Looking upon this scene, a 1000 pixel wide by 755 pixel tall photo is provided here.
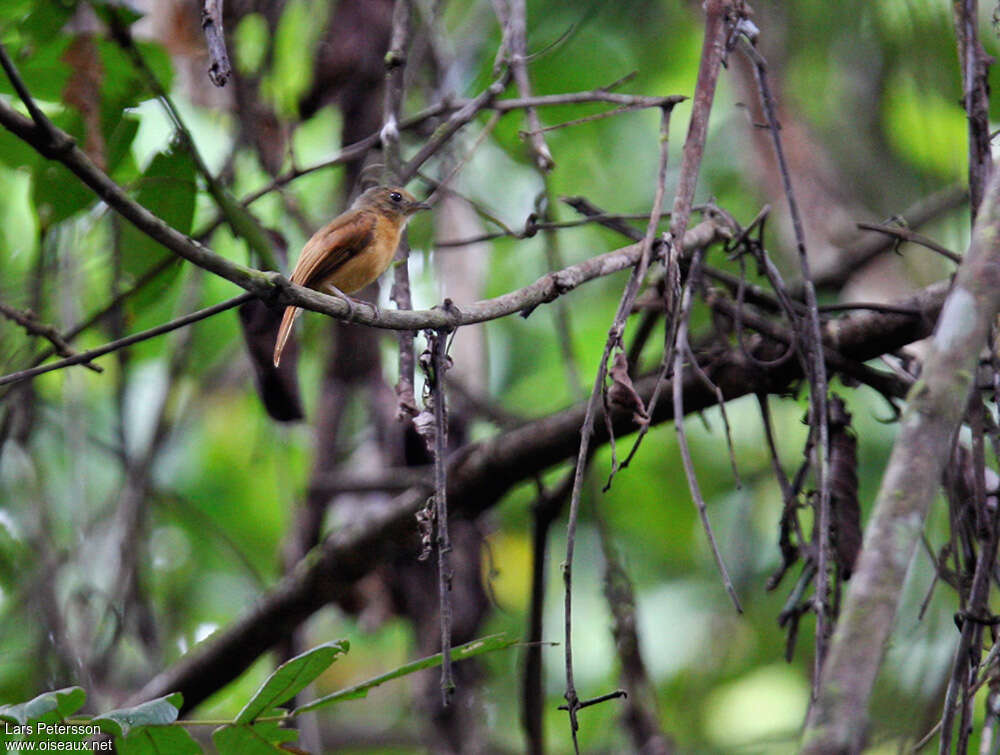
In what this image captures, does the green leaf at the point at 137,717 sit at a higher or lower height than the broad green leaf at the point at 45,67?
lower

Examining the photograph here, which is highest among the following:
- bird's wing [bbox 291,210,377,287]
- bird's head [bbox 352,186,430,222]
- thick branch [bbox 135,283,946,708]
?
bird's head [bbox 352,186,430,222]

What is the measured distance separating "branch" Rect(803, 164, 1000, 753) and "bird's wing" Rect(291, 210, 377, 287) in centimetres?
202

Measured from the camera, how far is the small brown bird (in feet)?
11.0

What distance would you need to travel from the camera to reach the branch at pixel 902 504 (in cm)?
130

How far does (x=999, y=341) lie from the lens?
2.57 meters

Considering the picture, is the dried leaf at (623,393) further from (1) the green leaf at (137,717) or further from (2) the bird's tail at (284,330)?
(2) the bird's tail at (284,330)

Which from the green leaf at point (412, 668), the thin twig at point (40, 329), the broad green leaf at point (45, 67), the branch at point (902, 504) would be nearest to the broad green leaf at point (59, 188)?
the broad green leaf at point (45, 67)

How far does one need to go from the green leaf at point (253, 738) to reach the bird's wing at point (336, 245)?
60.7 inches

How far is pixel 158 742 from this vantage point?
2088 mm

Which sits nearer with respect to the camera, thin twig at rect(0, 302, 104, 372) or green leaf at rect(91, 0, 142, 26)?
thin twig at rect(0, 302, 104, 372)

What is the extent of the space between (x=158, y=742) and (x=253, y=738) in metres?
0.18

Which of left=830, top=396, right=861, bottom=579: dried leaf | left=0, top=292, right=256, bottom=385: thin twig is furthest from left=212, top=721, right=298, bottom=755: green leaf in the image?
left=830, top=396, right=861, bottom=579: dried leaf

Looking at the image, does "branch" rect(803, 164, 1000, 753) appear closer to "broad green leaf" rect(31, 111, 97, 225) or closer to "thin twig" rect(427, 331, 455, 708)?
"thin twig" rect(427, 331, 455, 708)

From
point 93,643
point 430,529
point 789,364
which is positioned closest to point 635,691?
point 789,364
